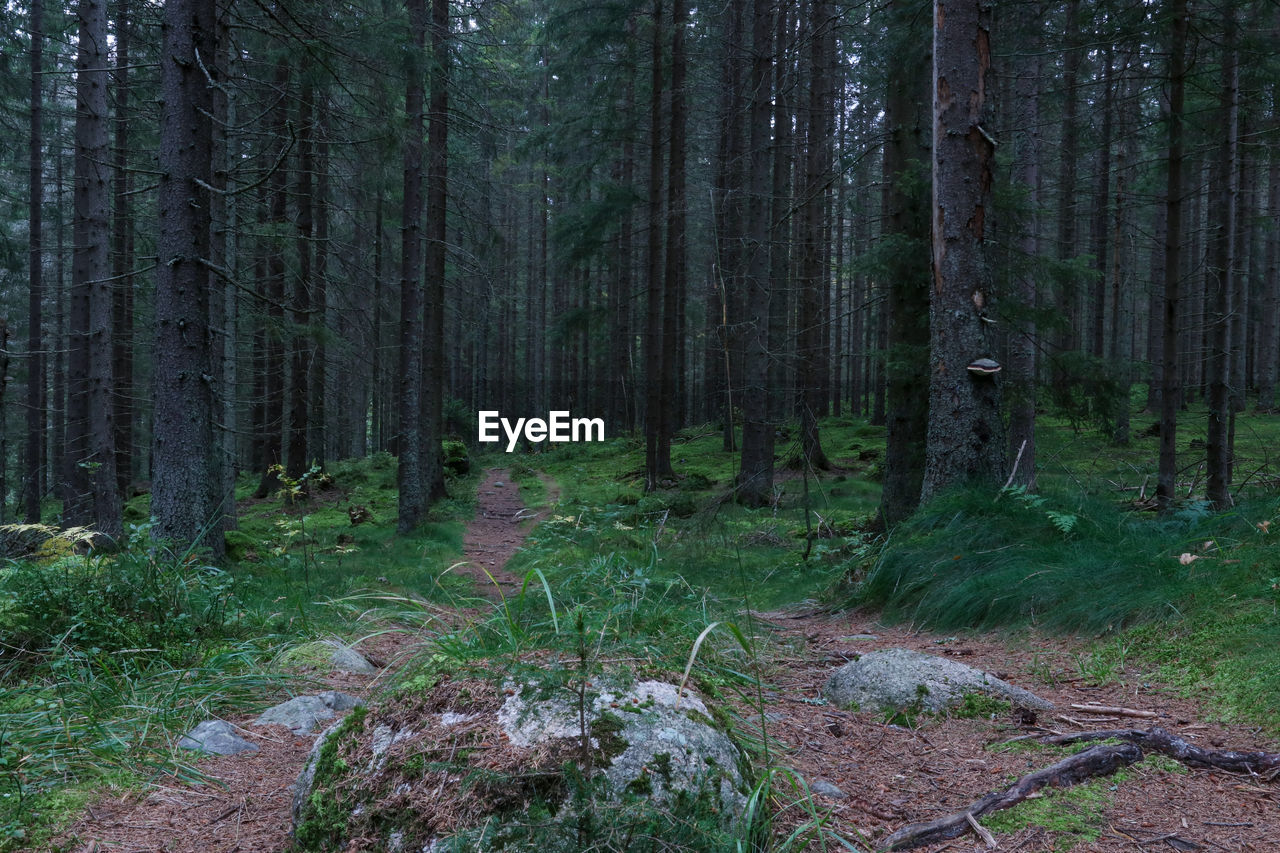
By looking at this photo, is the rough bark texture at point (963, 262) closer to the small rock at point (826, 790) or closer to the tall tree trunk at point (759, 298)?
the small rock at point (826, 790)

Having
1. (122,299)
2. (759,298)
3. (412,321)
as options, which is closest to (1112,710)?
(412,321)

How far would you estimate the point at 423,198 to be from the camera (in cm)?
1238

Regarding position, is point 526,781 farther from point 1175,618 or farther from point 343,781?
point 1175,618

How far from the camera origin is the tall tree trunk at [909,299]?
7.20 metres

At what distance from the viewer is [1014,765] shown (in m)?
2.64

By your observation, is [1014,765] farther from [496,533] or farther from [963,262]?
[496,533]

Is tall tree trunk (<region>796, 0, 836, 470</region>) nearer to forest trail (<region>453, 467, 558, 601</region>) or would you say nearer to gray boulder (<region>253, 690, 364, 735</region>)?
forest trail (<region>453, 467, 558, 601</region>)

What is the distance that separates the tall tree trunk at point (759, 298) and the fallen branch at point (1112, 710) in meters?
9.00

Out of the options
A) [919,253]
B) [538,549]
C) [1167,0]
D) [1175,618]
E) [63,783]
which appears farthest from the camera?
[538,549]

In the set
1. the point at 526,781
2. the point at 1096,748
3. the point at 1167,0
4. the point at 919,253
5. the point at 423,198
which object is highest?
the point at 1167,0

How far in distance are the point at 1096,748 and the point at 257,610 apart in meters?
4.61

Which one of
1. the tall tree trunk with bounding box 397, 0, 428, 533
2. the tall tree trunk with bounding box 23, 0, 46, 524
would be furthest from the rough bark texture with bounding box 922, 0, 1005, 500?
the tall tree trunk with bounding box 23, 0, 46, 524

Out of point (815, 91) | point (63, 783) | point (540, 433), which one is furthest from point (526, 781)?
point (540, 433)

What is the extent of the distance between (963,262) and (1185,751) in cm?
414
